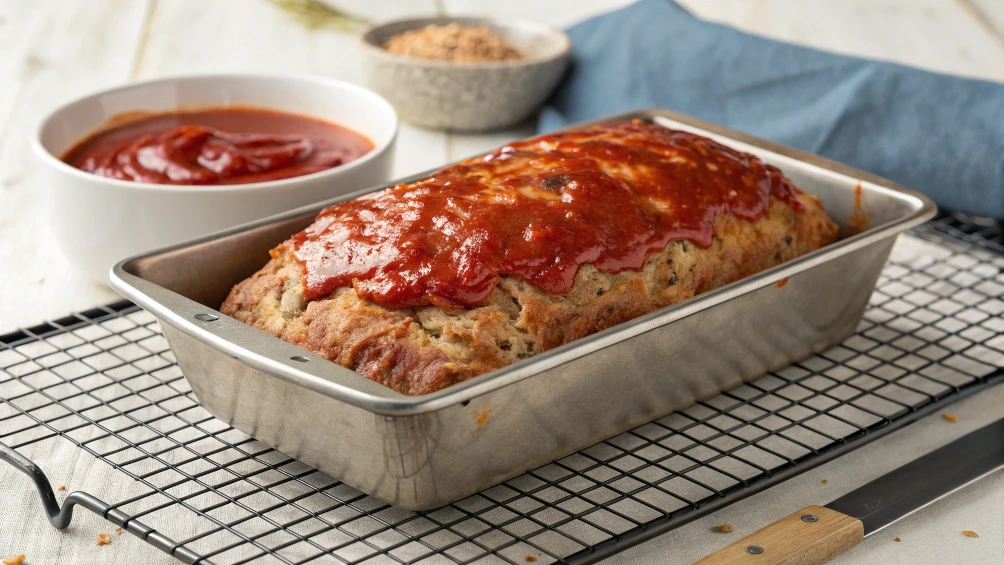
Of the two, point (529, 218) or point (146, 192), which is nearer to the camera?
point (529, 218)

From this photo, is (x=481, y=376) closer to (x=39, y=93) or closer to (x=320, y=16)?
(x=39, y=93)

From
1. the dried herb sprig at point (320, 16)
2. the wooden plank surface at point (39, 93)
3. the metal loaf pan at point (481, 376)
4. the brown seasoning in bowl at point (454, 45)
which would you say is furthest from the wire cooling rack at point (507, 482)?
the dried herb sprig at point (320, 16)

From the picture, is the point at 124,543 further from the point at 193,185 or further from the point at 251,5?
the point at 251,5

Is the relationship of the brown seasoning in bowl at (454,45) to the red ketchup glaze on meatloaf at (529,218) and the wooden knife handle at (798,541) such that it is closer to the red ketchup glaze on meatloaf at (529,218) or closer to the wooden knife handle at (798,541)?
the red ketchup glaze on meatloaf at (529,218)

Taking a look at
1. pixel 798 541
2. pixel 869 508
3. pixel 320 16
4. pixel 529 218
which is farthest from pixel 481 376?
pixel 320 16

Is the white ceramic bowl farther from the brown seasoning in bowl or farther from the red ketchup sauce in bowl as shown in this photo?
the brown seasoning in bowl


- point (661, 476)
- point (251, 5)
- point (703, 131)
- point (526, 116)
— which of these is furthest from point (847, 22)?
point (661, 476)
